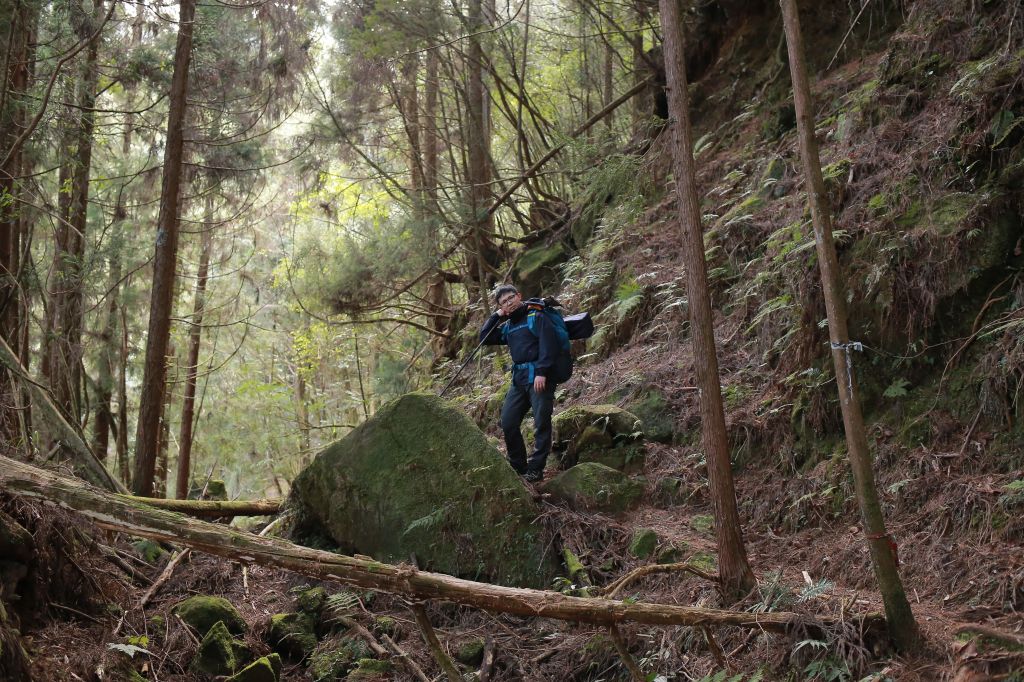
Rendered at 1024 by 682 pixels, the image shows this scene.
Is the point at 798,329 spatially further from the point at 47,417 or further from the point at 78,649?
the point at 47,417

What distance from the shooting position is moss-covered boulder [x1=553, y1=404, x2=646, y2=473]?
26.0ft

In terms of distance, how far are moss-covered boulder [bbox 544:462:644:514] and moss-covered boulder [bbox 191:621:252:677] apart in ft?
10.2

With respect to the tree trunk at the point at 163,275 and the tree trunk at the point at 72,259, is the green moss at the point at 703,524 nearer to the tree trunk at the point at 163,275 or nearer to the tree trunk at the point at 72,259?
the tree trunk at the point at 163,275

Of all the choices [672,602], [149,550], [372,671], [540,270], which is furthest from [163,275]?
[672,602]

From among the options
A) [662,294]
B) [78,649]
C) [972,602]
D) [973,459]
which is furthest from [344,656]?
[662,294]

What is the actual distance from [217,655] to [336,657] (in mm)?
967

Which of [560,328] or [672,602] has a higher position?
[560,328]

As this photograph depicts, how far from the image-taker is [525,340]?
7727mm

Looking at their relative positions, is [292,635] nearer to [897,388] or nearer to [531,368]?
[531,368]

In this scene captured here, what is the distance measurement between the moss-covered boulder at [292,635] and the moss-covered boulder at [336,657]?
107mm

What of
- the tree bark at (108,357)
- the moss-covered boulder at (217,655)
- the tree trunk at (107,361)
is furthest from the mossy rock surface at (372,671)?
the tree trunk at (107,361)

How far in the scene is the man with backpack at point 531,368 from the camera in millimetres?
7477

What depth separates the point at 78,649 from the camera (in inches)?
186

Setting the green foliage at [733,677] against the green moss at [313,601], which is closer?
the green foliage at [733,677]
